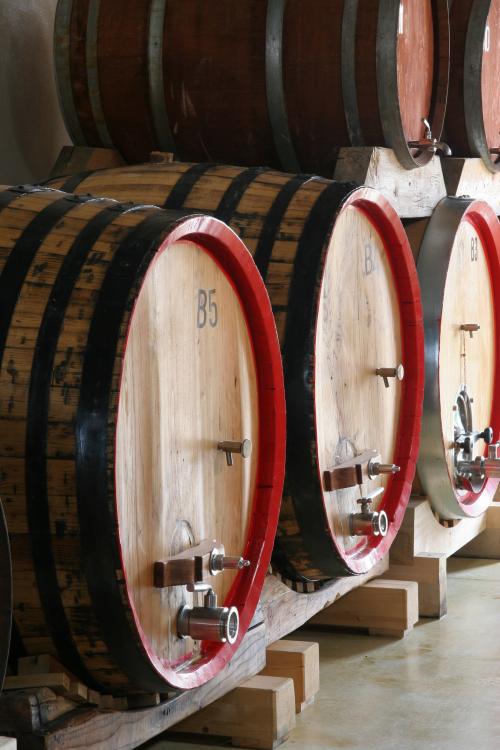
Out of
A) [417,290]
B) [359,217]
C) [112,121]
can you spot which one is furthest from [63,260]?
[112,121]

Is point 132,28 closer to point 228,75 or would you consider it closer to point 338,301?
point 228,75

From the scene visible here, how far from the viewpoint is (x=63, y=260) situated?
230 centimetres

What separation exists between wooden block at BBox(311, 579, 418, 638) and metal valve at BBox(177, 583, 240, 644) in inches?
62.1

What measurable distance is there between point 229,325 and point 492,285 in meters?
2.39

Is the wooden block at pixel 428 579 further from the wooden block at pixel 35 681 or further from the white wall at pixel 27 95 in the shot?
the wooden block at pixel 35 681

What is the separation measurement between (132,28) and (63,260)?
1879 mm

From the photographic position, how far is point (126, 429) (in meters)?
2.24

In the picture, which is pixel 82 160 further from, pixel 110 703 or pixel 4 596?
pixel 4 596

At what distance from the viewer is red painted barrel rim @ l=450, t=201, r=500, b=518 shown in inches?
180

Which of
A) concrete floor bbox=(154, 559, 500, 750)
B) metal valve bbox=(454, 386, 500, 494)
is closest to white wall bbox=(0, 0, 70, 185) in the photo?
metal valve bbox=(454, 386, 500, 494)

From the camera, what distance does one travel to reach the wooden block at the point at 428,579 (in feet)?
14.0

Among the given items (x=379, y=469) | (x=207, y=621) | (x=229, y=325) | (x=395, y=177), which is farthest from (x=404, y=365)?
(x=207, y=621)

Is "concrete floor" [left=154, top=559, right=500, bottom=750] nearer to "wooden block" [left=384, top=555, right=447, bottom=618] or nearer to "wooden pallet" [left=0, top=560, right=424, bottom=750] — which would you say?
"wooden block" [left=384, top=555, right=447, bottom=618]

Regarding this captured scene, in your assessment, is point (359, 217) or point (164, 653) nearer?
point (164, 653)
